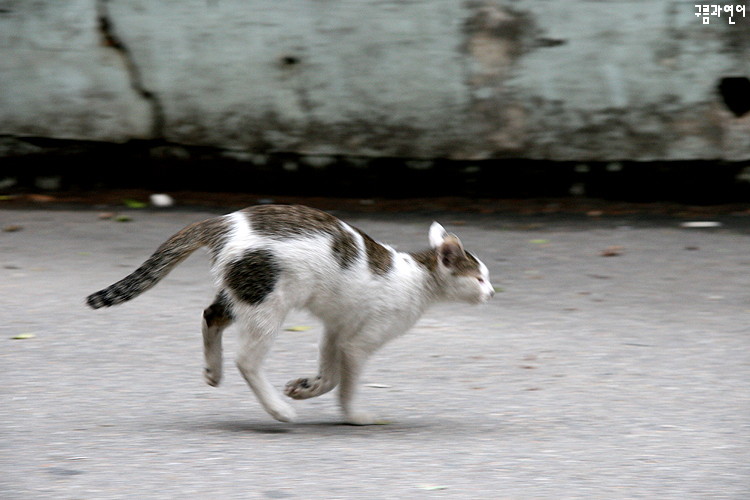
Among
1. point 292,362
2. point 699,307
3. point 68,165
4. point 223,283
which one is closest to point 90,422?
point 223,283

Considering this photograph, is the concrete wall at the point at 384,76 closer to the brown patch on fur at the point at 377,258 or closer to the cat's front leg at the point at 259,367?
the brown patch on fur at the point at 377,258

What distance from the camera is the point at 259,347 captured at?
455 centimetres

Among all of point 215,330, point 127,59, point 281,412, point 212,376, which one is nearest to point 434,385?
point 281,412

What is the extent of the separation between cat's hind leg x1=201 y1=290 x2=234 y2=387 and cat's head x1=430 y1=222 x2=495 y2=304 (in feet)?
3.34

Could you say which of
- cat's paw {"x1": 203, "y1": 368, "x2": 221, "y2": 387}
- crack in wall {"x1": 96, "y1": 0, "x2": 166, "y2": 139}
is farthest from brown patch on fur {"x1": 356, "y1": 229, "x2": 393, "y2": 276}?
crack in wall {"x1": 96, "y1": 0, "x2": 166, "y2": 139}

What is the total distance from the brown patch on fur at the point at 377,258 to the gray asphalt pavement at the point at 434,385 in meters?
0.72

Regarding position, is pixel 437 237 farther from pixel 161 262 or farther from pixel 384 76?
pixel 384 76

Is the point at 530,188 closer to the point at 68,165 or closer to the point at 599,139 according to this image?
the point at 599,139

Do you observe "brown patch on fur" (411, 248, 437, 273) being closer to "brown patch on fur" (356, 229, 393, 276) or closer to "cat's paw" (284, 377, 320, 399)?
"brown patch on fur" (356, 229, 393, 276)

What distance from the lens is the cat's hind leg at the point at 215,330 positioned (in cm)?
460

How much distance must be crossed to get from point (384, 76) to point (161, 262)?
17.5ft

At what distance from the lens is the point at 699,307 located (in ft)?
24.0

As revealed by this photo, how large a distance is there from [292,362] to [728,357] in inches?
96.4

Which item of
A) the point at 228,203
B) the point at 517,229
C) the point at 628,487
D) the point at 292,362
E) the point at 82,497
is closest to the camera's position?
the point at 82,497
